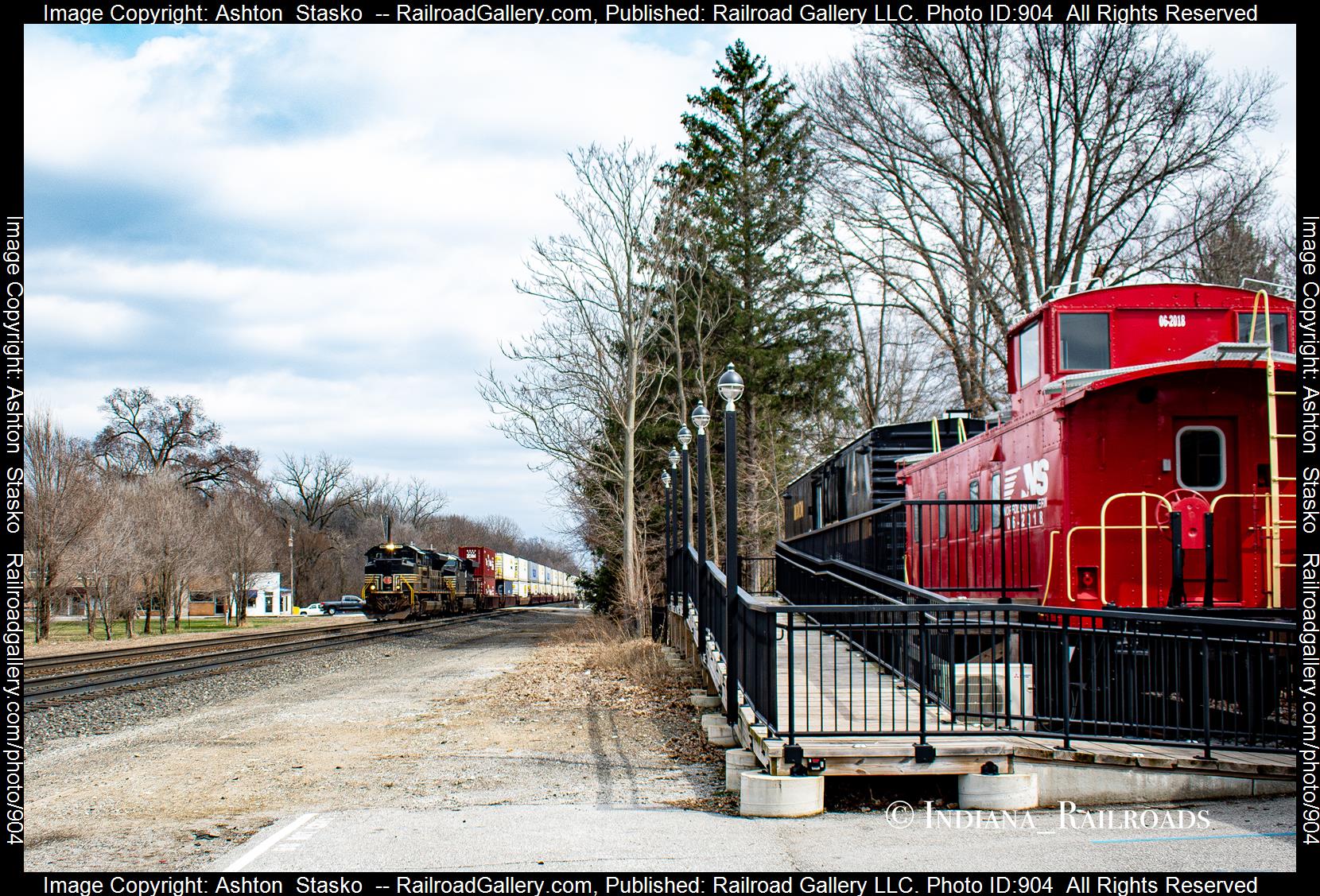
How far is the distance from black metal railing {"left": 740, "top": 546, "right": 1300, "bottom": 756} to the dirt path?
4.97ft

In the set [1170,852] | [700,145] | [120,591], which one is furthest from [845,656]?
[120,591]

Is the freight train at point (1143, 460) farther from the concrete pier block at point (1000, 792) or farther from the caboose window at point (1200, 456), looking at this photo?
the concrete pier block at point (1000, 792)

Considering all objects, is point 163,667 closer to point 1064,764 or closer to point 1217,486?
point 1064,764

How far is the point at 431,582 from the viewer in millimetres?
51375

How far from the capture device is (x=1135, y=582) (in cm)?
1108

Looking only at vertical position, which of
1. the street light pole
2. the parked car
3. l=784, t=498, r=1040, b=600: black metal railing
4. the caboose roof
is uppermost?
the caboose roof

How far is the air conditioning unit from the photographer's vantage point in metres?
8.70

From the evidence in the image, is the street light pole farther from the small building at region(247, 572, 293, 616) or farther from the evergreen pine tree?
the evergreen pine tree

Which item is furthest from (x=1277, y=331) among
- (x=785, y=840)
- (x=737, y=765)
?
(x=785, y=840)

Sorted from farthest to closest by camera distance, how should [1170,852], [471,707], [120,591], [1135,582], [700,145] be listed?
[120,591]
[700,145]
[471,707]
[1135,582]
[1170,852]

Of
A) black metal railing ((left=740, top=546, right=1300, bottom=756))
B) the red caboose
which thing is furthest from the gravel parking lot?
the red caboose

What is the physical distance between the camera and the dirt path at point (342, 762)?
8336mm
